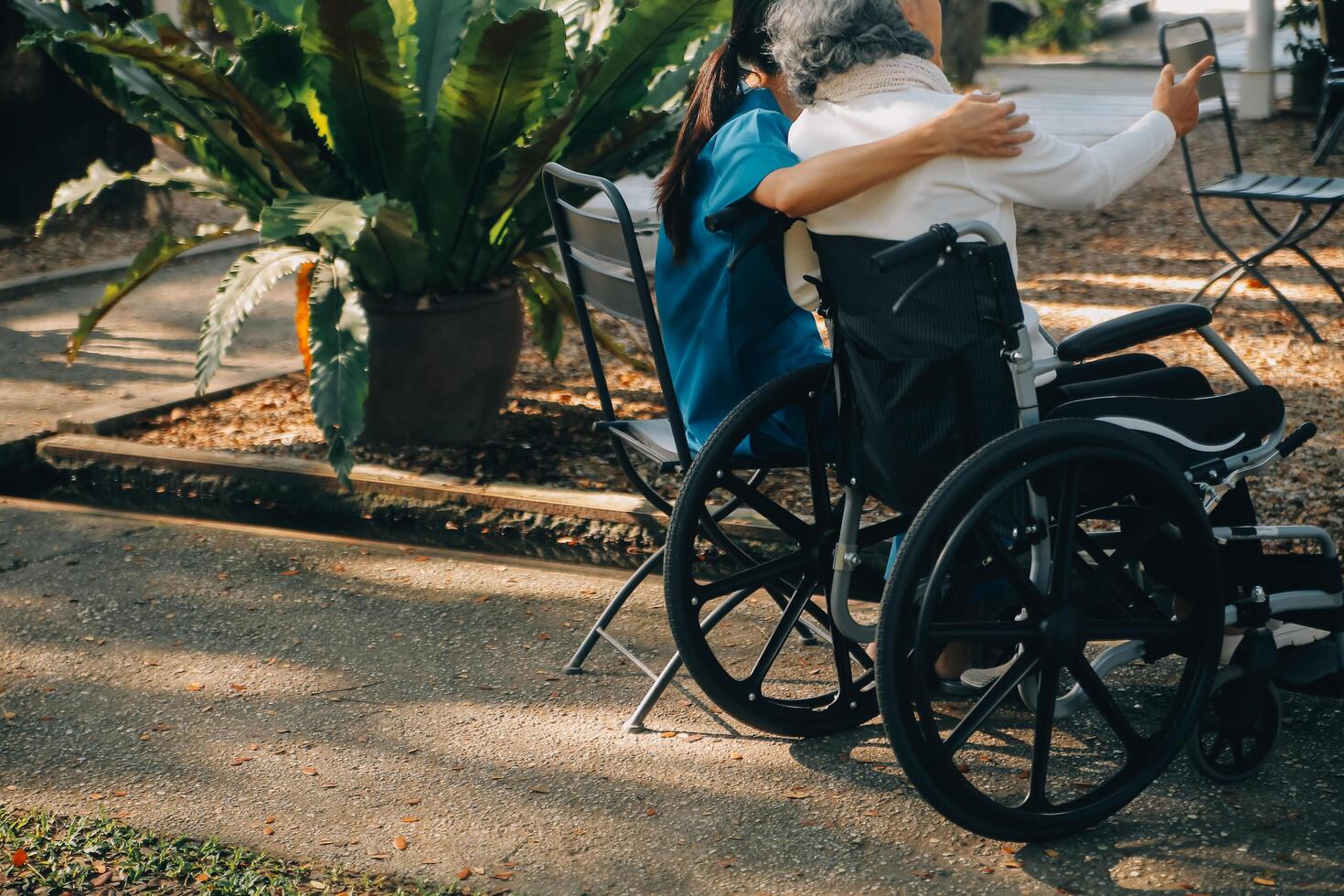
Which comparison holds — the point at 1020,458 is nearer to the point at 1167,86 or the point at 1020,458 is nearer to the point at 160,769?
the point at 1167,86

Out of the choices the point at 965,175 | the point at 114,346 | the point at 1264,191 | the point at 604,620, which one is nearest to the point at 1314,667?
the point at 965,175

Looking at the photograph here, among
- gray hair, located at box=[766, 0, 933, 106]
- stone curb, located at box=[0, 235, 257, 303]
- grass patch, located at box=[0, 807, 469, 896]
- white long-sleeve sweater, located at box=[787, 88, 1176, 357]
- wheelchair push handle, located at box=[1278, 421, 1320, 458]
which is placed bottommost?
grass patch, located at box=[0, 807, 469, 896]

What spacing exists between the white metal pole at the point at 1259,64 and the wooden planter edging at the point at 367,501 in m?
8.45

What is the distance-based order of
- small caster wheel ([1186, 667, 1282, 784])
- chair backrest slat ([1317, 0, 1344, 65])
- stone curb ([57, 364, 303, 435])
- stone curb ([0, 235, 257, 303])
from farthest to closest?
chair backrest slat ([1317, 0, 1344, 65]) → stone curb ([0, 235, 257, 303]) → stone curb ([57, 364, 303, 435]) → small caster wheel ([1186, 667, 1282, 784])

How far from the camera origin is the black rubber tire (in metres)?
2.99

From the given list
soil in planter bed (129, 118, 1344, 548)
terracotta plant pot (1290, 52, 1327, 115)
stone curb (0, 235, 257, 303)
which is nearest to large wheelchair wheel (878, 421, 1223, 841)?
soil in planter bed (129, 118, 1344, 548)

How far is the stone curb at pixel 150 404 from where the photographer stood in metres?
5.41

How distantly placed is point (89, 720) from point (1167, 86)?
268cm

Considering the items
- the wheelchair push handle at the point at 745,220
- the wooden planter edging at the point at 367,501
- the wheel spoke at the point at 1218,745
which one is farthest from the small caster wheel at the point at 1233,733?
the wooden planter edging at the point at 367,501

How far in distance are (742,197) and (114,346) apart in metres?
4.86

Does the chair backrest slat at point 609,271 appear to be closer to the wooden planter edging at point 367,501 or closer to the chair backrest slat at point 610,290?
the chair backrest slat at point 610,290

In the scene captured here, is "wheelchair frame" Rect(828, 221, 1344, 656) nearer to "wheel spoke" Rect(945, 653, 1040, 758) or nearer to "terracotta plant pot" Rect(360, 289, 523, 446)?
"wheel spoke" Rect(945, 653, 1040, 758)

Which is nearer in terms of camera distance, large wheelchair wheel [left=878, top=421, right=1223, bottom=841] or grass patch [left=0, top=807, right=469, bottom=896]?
large wheelchair wheel [left=878, top=421, right=1223, bottom=841]

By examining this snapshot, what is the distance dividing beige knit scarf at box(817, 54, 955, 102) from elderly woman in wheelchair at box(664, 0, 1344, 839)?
77 mm
